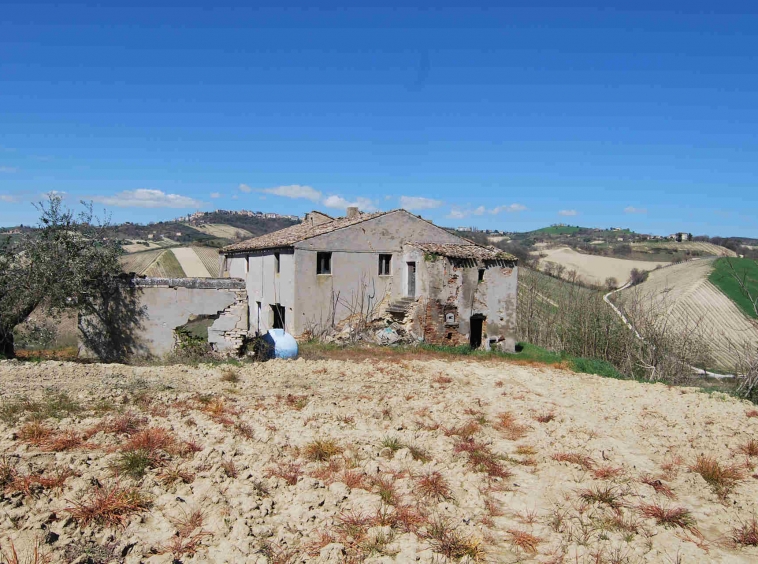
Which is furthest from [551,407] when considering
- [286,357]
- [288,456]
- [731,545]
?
[286,357]

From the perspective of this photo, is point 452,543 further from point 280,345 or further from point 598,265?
point 598,265

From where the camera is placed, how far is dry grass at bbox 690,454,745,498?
24.5ft

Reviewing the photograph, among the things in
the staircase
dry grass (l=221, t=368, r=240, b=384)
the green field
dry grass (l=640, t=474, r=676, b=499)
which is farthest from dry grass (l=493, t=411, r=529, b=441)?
the green field

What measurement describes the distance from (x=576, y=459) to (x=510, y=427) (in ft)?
5.89

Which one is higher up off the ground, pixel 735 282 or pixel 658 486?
pixel 735 282

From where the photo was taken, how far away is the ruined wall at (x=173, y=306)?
58.0 feet

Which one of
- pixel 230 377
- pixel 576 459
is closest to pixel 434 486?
pixel 576 459

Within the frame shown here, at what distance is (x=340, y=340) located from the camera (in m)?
20.5

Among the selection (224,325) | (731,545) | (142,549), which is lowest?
(731,545)

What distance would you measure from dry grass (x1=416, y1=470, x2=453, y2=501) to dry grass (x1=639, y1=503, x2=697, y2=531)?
244cm

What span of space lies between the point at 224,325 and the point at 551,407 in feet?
32.3

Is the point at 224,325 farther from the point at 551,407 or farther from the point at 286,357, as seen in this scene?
the point at 551,407

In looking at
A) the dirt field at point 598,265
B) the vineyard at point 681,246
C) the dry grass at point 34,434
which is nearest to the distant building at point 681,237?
the vineyard at point 681,246

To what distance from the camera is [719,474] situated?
777 centimetres
